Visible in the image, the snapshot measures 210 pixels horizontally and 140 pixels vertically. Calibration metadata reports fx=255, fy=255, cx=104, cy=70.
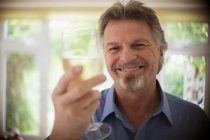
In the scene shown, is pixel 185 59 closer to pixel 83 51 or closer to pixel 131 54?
pixel 131 54

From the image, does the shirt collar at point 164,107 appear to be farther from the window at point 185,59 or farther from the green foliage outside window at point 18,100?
the green foliage outside window at point 18,100

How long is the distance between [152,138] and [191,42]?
0.24 metres

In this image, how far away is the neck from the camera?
0.60 metres

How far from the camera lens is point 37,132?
624mm

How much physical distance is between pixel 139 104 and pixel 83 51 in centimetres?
22

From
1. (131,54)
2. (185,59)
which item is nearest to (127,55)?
(131,54)

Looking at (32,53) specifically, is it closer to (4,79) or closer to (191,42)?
(4,79)

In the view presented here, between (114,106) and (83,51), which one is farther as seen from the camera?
(114,106)

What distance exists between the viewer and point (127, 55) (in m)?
0.54

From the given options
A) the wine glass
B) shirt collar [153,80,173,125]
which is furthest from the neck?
the wine glass

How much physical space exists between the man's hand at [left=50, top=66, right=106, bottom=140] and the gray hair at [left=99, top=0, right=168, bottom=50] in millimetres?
125

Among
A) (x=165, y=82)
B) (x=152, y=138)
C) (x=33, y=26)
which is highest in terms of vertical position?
(x=33, y=26)

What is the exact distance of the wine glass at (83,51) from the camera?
44 cm

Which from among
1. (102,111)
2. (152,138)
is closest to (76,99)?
(102,111)
